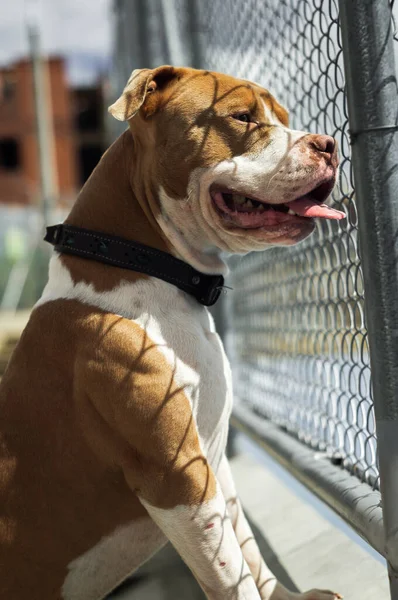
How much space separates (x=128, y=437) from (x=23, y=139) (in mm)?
22942

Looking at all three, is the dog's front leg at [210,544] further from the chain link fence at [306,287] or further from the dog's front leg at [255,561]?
the chain link fence at [306,287]

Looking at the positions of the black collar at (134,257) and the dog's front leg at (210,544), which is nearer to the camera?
the dog's front leg at (210,544)

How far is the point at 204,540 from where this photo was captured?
172cm

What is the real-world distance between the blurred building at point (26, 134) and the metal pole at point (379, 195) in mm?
21618

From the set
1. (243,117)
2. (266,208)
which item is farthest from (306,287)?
(243,117)

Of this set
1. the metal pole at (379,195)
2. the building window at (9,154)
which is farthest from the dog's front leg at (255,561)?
the building window at (9,154)

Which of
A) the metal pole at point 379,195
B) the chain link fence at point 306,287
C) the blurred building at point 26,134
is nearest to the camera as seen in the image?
the metal pole at point 379,195

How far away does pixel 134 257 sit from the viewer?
1904 mm

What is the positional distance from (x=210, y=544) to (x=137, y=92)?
1.18 m

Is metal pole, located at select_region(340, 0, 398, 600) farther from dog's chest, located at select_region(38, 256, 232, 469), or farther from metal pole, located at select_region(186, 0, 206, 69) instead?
metal pole, located at select_region(186, 0, 206, 69)

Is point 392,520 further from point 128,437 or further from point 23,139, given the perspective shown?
point 23,139

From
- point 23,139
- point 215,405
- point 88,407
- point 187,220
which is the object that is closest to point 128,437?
point 88,407

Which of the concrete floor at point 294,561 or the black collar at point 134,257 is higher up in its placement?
the black collar at point 134,257

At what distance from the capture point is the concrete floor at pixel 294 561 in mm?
2104
